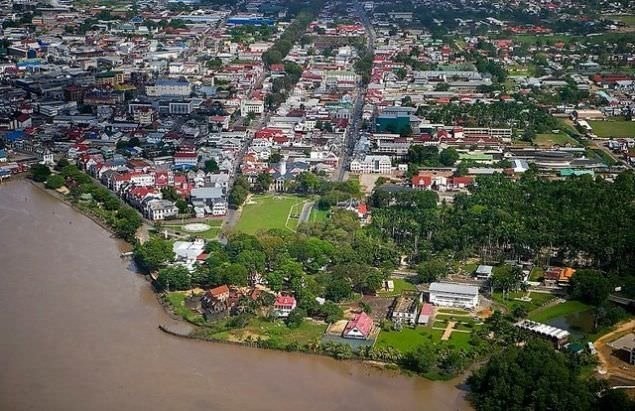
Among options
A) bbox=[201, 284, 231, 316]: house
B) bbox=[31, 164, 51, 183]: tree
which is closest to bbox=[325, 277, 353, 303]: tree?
bbox=[201, 284, 231, 316]: house

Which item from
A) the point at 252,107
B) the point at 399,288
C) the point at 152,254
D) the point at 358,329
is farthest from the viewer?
the point at 252,107

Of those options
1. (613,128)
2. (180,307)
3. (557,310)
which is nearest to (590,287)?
(557,310)

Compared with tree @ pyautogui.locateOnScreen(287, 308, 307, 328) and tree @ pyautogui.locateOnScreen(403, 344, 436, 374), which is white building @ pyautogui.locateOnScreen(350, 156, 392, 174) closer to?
tree @ pyautogui.locateOnScreen(287, 308, 307, 328)

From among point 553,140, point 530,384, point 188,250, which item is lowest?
point 553,140

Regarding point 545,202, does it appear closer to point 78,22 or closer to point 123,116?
point 123,116

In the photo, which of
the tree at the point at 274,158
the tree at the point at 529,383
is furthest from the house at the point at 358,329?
the tree at the point at 274,158

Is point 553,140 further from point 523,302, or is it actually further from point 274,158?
point 523,302
